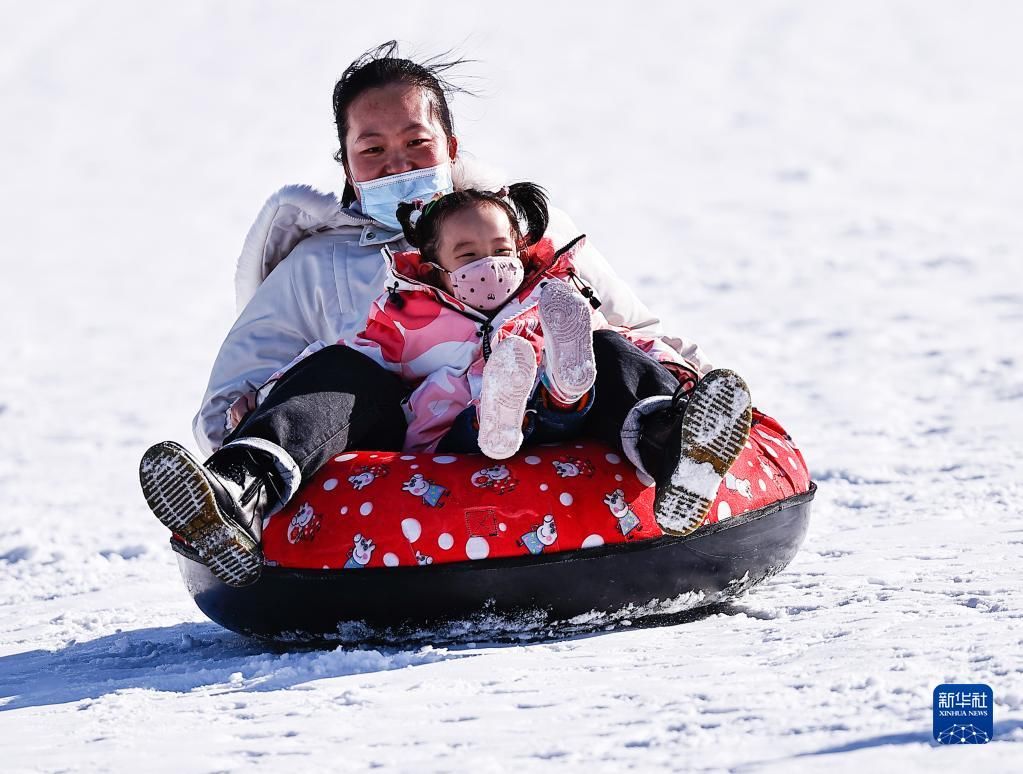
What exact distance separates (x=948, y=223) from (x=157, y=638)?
29.7ft

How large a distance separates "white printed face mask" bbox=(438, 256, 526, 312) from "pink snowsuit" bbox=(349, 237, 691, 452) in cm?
2

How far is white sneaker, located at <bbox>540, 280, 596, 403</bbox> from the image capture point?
2.77 meters

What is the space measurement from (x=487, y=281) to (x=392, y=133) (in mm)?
777

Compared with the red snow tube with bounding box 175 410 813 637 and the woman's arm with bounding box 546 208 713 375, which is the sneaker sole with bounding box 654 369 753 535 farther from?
the woman's arm with bounding box 546 208 713 375

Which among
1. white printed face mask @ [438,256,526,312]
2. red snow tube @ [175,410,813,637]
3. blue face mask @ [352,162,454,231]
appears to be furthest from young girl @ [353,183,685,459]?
blue face mask @ [352,162,454,231]

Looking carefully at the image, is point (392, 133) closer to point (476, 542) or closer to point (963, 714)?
point (476, 542)

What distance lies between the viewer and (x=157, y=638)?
3.41 m

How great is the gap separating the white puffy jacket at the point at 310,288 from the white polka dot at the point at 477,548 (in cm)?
102

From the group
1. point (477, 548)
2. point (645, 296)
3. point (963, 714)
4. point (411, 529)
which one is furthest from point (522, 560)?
point (645, 296)

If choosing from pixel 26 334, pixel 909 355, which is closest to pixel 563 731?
pixel 909 355

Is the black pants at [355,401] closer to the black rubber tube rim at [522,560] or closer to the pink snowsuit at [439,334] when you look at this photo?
the pink snowsuit at [439,334]

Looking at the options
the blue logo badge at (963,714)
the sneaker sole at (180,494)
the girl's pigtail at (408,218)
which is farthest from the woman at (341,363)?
the blue logo badge at (963,714)

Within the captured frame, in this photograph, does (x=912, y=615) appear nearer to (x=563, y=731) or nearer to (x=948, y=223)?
(x=563, y=731)

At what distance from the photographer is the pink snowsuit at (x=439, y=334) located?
3234 mm
